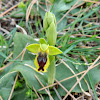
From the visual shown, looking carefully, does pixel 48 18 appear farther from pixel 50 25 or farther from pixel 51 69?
pixel 51 69

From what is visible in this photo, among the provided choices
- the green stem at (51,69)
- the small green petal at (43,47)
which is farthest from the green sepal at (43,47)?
the green stem at (51,69)

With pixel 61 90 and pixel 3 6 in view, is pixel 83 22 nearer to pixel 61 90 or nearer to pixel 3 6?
pixel 61 90

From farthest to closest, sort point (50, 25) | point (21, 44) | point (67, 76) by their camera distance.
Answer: point (21, 44) → point (67, 76) → point (50, 25)

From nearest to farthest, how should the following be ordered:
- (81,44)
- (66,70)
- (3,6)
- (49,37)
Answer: (49,37)
(66,70)
(81,44)
(3,6)

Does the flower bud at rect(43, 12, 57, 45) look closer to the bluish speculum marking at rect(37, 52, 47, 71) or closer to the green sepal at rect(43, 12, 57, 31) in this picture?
the green sepal at rect(43, 12, 57, 31)

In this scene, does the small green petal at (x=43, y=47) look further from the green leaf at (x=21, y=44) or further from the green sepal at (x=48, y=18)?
the green leaf at (x=21, y=44)

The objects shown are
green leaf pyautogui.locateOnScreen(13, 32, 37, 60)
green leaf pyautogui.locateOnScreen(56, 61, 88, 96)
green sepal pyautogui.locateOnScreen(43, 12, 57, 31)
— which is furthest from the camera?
green leaf pyautogui.locateOnScreen(13, 32, 37, 60)

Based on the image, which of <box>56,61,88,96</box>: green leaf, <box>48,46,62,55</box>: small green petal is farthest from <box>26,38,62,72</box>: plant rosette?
<box>56,61,88,96</box>: green leaf

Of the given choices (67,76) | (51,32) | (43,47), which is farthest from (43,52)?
(67,76)

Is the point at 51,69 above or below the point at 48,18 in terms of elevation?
below

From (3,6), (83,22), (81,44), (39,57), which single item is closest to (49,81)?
(39,57)

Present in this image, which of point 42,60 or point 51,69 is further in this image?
point 51,69
